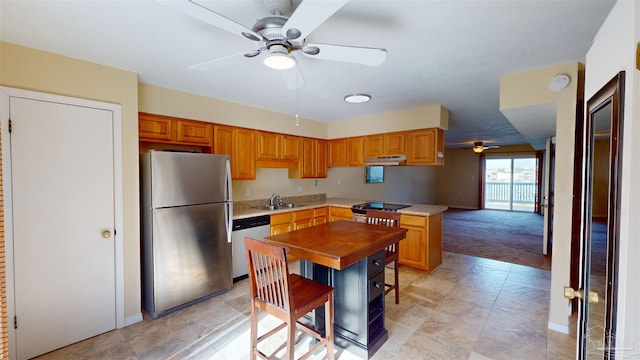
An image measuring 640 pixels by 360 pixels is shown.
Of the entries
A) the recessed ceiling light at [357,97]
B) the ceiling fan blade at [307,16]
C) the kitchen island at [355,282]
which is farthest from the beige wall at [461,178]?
the ceiling fan blade at [307,16]

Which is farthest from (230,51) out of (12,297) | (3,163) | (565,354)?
(565,354)

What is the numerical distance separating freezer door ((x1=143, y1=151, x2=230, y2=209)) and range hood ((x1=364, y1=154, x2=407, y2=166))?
93.8 inches

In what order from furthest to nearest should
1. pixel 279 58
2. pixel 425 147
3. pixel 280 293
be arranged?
pixel 425 147
pixel 280 293
pixel 279 58

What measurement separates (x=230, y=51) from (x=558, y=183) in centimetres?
A: 305

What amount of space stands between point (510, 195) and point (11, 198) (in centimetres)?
1169

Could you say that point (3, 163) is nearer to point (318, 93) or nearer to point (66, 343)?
point (66, 343)

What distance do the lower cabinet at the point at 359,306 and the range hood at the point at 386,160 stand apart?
2206mm

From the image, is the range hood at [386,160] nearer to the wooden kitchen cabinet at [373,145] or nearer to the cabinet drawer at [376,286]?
the wooden kitchen cabinet at [373,145]

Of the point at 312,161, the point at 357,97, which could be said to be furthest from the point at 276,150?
the point at 357,97

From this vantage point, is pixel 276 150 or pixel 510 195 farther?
pixel 510 195

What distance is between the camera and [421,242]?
3662 mm

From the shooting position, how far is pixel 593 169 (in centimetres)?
116

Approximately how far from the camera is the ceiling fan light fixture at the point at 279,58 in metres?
1.53

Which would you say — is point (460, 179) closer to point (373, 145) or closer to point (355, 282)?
point (373, 145)
